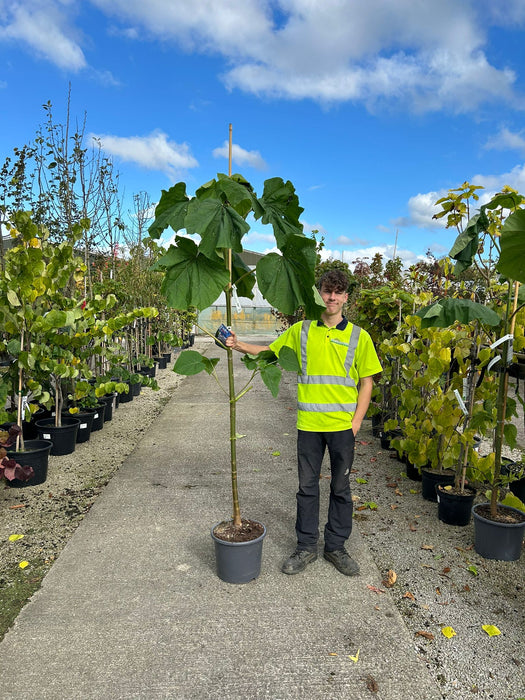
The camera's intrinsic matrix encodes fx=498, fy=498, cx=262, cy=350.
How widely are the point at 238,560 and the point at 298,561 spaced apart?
0.39 meters

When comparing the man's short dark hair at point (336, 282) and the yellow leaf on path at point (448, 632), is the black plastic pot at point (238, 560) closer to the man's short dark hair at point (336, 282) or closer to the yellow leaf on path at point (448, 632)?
the yellow leaf on path at point (448, 632)

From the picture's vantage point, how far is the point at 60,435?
5.14 m

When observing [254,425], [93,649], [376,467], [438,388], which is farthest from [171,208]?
[254,425]

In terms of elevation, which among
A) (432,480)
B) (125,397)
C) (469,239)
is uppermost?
(469,239)

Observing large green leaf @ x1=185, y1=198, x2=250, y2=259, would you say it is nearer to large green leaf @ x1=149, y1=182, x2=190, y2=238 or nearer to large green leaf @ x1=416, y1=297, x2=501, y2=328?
large green leaf @ x1=149, y1=182, x2=190, y2=238

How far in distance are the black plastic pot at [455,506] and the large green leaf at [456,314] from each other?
1.37 m

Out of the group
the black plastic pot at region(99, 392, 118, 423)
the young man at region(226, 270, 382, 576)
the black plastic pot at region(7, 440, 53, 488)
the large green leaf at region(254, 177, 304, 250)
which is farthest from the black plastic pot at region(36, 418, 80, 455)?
the large green leaf at region(254, 177, 304, 250)

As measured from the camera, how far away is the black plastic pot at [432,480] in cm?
400

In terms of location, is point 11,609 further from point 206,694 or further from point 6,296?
point 6,296

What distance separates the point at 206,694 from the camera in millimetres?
1998

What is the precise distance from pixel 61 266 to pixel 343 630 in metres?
3.80

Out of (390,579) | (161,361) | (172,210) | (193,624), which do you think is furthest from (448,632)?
(161,361)

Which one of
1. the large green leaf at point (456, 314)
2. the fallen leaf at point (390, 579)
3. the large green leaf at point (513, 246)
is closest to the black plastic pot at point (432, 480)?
the fallen leaf at point (390, 579)

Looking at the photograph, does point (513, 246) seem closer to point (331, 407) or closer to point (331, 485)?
point (331, 407)
